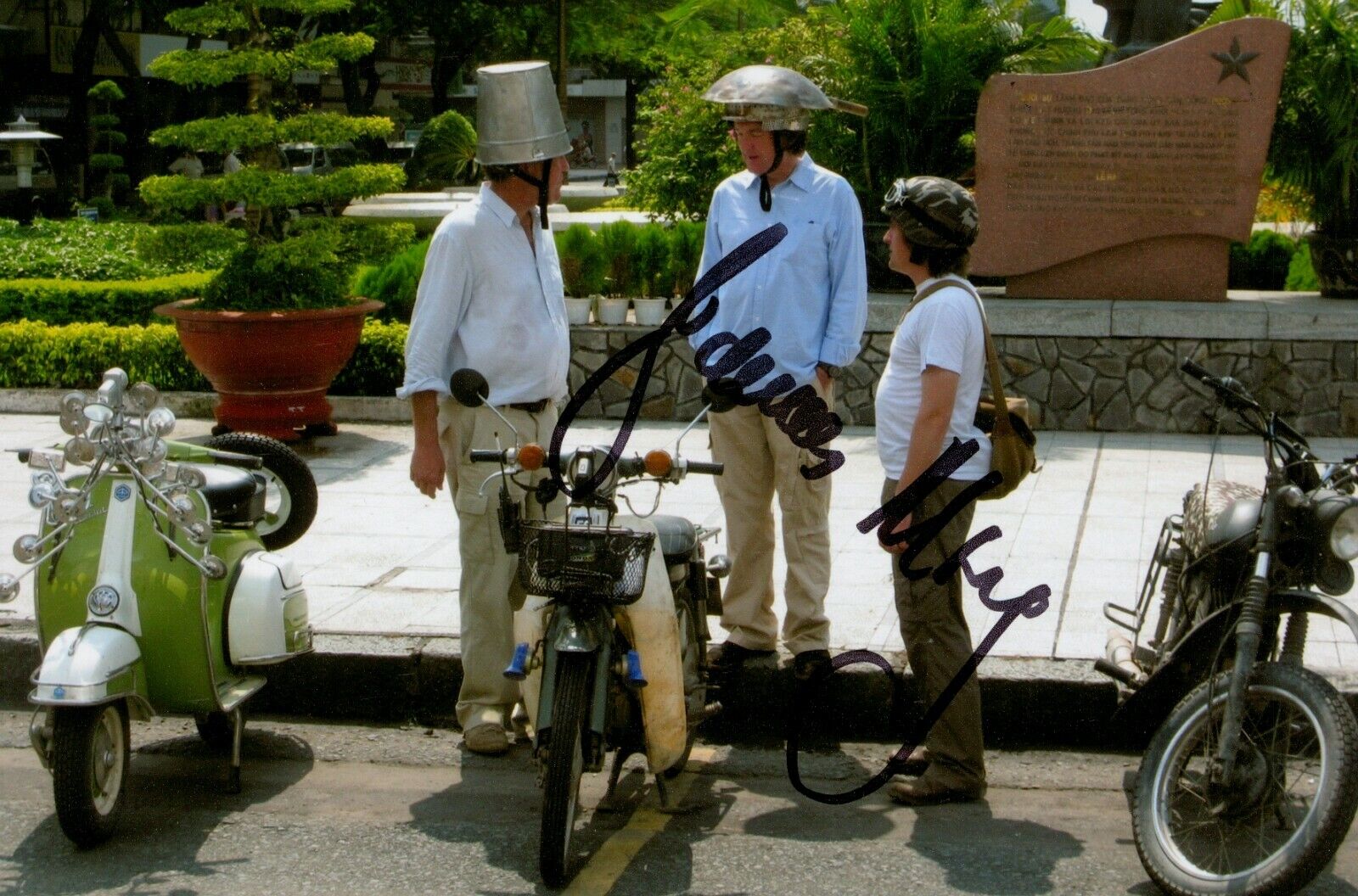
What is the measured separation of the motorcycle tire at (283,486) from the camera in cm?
587

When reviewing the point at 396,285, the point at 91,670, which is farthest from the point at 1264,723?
the point at 396,285

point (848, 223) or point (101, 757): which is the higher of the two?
point (848, 223)

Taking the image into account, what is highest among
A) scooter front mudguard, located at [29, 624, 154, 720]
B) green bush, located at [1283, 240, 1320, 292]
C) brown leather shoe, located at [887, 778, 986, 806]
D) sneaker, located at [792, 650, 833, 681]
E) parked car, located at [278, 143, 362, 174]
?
green bush, located at [1283, 240, 1320, 292]

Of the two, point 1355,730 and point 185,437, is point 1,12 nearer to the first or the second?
point 185,437

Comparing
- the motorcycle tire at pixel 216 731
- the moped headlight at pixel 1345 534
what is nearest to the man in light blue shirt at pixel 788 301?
the motorcycle tire at pixel 216 731

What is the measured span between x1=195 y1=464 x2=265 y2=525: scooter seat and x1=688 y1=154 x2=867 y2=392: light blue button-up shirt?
5.26 ft

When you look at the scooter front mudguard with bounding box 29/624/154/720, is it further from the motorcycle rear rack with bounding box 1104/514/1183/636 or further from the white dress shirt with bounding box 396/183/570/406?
the motorcycle rear rack with bounding box 1104/514/1183/636

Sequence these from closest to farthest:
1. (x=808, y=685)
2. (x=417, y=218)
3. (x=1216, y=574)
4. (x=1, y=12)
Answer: (x=1216, y=574) → (x=808, y=685) → (x=417, y=218) → (x=1, y=12)

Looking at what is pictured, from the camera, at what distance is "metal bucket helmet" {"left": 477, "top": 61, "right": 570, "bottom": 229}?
5.09 meters

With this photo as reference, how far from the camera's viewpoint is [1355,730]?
12.9 feet

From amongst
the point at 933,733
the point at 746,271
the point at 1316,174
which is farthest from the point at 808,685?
the point at 1316,174

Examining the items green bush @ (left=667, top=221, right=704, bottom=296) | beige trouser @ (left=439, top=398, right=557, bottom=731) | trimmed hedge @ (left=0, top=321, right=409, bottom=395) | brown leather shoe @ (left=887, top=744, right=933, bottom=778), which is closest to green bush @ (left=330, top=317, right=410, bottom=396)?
trimmed hedge @ (left=0, top=321, right=409, bottom=395)

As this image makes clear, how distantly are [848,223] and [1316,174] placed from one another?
671 cm

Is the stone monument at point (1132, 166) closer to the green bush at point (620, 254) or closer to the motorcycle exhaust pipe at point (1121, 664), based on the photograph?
the green bush at point (620, 254)
